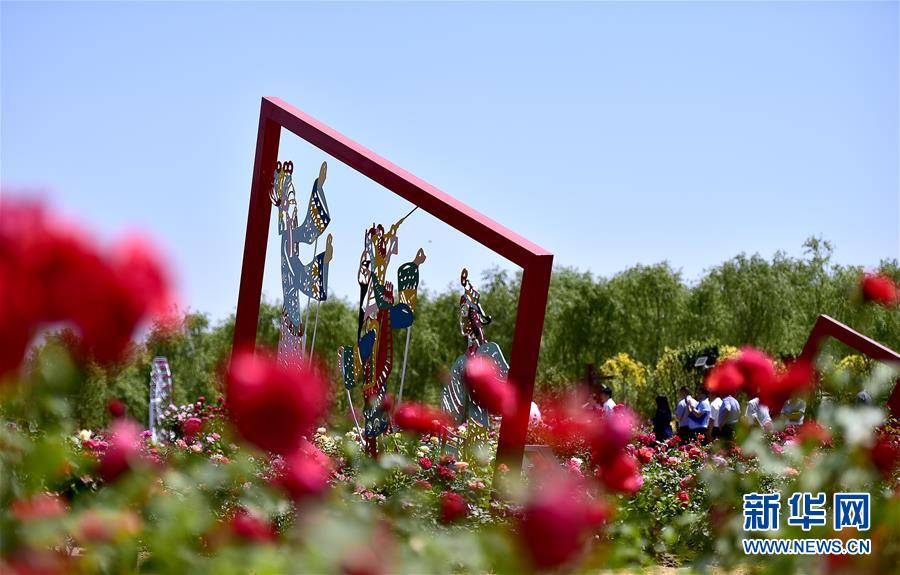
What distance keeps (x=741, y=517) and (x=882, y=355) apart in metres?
8.22

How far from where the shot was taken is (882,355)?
10.4m

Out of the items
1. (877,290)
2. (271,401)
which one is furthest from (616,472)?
(877,290)

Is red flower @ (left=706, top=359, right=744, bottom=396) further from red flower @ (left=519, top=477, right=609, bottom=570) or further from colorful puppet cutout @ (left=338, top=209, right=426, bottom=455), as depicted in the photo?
colorful puppet cutout @ (left=338, top=209, right=426, bottom=455)

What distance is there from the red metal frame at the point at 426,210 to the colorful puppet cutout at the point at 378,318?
58 cm

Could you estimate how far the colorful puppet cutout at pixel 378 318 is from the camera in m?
7.73

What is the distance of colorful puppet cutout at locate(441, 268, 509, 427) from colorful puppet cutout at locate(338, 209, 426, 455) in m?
0.40

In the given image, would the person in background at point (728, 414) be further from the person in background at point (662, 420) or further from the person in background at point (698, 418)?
the person in background at point (662, 420)

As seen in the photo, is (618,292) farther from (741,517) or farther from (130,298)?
(130,298)

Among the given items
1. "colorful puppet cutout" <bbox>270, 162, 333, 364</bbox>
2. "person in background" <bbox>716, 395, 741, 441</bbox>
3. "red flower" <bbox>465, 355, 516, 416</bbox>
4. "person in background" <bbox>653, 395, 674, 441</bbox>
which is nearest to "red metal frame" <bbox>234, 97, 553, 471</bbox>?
"colorful puppet cutout" <bbox>270, 162, 333, 364</bbox>

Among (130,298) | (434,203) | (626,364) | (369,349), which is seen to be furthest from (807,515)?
(626,364)

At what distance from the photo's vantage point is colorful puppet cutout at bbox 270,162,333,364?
909 centimetres

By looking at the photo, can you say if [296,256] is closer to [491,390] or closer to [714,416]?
[714,416]

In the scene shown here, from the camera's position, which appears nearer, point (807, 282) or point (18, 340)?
point (18, 340)

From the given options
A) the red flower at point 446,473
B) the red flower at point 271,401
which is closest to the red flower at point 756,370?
the red flower at point 271,401
